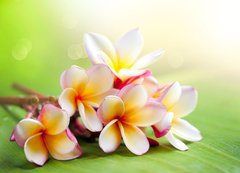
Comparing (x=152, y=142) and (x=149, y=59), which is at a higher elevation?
(x=149, y=59)

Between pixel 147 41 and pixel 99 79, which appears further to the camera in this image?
pixel 147 41

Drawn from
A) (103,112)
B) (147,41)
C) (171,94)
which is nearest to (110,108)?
(103,112)

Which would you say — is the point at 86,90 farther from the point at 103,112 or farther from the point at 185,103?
the point at 185,103

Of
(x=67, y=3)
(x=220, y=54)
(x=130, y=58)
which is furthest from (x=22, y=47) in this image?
(x=130, y=58)

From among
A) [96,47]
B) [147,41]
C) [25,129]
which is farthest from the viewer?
[147,41]

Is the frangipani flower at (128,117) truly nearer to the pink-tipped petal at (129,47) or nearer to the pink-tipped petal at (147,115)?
the pink-tipped petal at (147,115)

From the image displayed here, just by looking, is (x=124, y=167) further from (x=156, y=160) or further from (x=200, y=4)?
(x=200, y=4)
